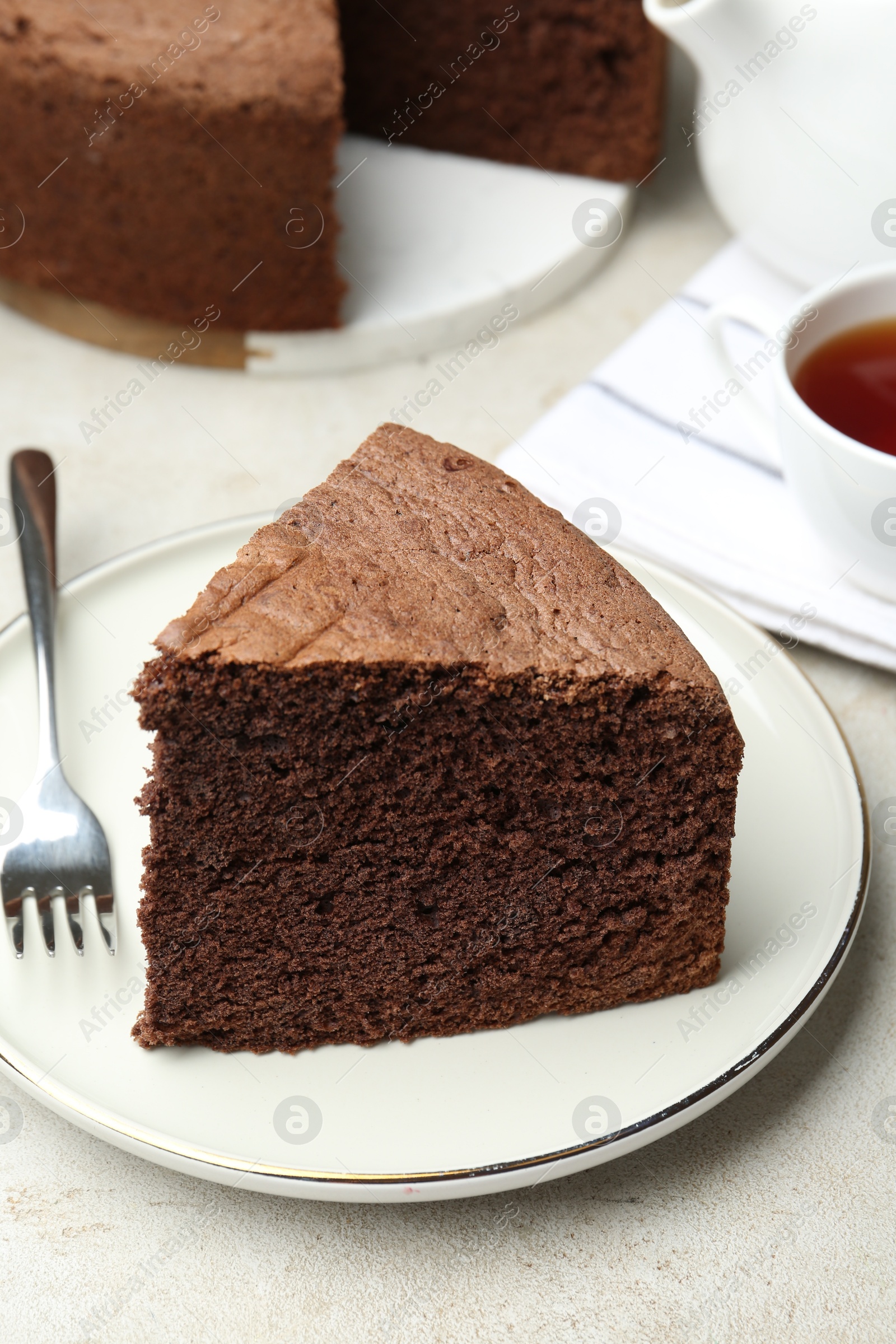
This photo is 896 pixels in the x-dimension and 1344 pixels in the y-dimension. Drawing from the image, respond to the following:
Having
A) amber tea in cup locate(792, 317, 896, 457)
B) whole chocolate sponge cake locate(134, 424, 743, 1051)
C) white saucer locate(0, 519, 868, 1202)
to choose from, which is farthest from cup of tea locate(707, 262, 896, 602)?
whole chocolate sponge cake locate(134, 424, 743, 1051)

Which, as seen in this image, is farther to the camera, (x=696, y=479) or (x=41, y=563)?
(x=696, y=479)

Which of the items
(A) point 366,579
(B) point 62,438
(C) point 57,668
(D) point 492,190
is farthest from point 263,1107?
(D) point 492,190

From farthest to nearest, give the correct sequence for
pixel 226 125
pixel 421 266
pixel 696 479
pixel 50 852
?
pixel 421 266 < pixel 226 125 < pixel 696 479 < pixel 50 852

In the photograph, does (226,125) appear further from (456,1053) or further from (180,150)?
(456,1053)

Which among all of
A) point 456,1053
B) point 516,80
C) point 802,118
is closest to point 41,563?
point 456,1053

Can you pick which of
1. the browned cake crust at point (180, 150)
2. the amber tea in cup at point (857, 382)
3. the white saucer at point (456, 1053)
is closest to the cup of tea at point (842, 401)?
the amber tea in cup at point (857, 382)

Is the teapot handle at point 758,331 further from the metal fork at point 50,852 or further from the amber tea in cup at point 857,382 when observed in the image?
the metal fork at point 50,852
